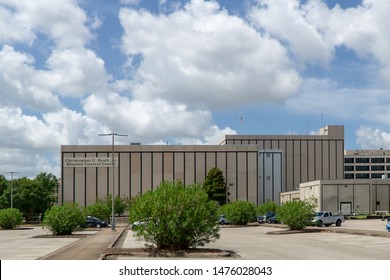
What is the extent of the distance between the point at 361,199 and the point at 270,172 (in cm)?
3816

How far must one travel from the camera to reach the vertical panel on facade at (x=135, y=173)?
108 m

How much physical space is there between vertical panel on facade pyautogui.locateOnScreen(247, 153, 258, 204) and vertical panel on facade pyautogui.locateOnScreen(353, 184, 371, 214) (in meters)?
20.4

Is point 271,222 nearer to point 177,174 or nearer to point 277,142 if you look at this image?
point 177,174

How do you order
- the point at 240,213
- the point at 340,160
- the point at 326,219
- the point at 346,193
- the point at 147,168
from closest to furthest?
the point at 326,219 → the point at 240,213 → the point at 346,193 → the point at 147,168 → the point at 340,160

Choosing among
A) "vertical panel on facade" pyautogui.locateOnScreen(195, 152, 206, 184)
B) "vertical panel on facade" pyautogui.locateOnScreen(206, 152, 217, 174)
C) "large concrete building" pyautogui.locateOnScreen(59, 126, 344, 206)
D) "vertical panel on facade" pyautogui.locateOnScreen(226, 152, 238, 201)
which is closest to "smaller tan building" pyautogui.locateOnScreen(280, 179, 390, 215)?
"large concrete building" pyautogui.locateOnScreen(59, 126, 344, 206)

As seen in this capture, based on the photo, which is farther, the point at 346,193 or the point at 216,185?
the point at 216,185

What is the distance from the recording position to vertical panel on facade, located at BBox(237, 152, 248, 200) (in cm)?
11050

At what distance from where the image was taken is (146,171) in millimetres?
108812

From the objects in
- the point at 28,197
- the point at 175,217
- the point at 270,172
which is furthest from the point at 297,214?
the point at 270,172

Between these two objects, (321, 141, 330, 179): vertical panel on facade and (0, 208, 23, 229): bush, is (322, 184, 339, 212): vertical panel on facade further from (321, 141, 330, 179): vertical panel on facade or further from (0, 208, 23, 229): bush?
(0, 208, 23, 229): bush

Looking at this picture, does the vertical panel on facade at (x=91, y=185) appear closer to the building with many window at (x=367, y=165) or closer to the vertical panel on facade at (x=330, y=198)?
the vertical panel on facade at (x=330, y=198)

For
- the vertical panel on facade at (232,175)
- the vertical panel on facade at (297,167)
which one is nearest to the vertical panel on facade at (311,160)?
the vertical panel on facade at (297,167)

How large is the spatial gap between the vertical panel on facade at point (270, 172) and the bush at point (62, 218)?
90243mm

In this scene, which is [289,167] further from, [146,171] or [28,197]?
[28,197]
